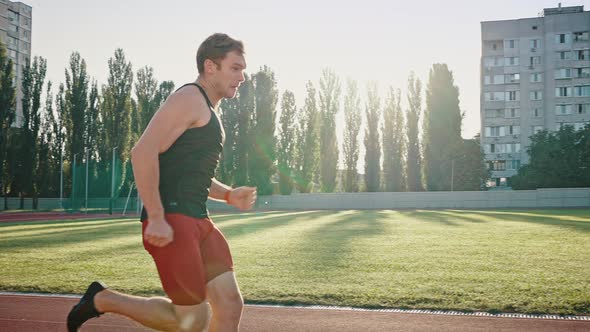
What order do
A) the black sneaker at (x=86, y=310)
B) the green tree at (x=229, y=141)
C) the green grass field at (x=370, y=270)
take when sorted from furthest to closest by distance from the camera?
the green tree at (x=229, y=141) < the green grass field at (x=370, y=270) < the black sneaker at (x=86, y=310)

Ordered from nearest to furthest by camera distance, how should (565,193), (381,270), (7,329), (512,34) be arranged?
(7,329)
(381,270)
(565,193)
(512,34)

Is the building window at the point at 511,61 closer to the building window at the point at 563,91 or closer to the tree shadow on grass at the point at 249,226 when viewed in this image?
the building window at the point at 563,91

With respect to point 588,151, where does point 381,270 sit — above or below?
below

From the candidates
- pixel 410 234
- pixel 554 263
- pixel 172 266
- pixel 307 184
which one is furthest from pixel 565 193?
pixel 172 266

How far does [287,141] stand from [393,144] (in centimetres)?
1214

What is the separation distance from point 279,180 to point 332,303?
49.3 m

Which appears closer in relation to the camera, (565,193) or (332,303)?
(332,303)

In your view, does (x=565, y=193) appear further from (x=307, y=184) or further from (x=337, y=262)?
(x=337, y=262)

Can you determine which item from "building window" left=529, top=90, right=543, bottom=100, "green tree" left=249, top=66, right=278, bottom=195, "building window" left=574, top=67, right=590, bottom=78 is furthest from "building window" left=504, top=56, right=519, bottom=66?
"green tree" left=249, top=66, right=278, bottom=195

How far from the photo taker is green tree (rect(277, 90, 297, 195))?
184 feet

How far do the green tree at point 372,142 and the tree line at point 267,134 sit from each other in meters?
0.11

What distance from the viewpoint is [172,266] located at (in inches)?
115

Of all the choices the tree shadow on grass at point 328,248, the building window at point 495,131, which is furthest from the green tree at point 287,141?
the tree shadow on grass at point 328,248

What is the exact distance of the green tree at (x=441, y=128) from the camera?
56.7 m
